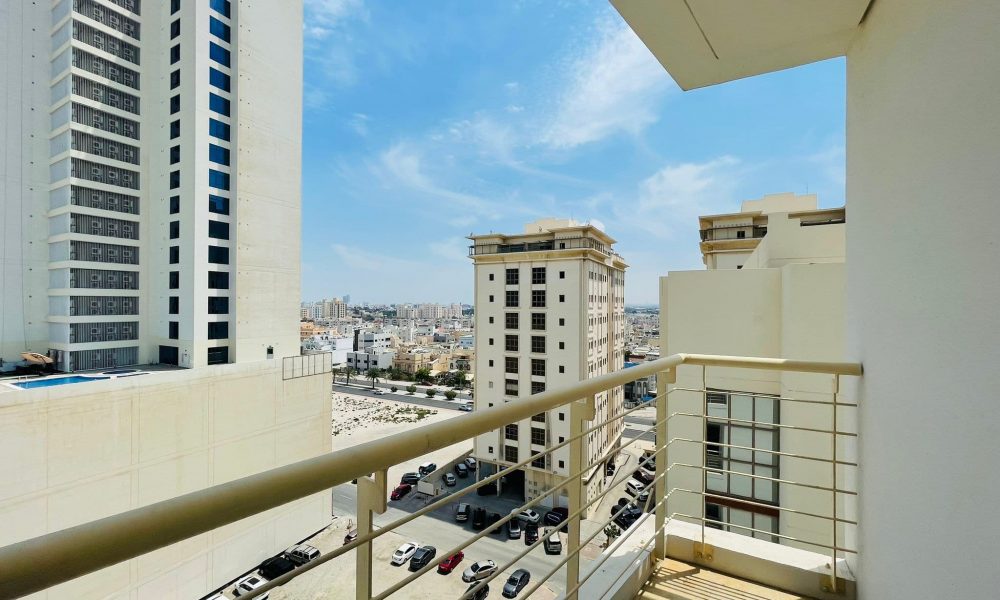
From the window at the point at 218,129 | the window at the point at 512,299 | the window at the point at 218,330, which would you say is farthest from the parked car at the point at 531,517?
the window at the point at 218,129

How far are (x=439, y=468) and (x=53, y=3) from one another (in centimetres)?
1851

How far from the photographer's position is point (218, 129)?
1070cm

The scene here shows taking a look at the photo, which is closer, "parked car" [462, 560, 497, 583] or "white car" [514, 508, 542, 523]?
"parked car" [462, 560, 497, 583]

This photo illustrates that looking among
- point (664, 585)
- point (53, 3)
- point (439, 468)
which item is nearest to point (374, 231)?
point (439, 468)

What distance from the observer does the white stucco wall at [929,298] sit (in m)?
0.74

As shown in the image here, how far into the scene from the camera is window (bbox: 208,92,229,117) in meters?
10.5

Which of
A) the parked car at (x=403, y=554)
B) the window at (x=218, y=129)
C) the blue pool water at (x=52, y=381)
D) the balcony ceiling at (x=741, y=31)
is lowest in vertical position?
the parked car at (x=403, y=554)

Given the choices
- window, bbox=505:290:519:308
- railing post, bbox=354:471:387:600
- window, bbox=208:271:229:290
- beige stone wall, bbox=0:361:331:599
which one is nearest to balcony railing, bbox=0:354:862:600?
railing post, bbox=354:471:387:600

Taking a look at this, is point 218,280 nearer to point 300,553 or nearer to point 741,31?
point 300,553

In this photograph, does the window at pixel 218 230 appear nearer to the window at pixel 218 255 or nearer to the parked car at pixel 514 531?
the window at pixel 218 255

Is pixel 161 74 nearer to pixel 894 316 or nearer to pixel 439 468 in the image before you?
pixel 894 316

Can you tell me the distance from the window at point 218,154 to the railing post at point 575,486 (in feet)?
41.0

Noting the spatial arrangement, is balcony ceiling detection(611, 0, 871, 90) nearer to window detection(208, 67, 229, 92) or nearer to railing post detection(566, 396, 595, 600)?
railing post detection(566, 396, 595, 600)

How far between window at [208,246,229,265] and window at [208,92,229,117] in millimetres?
3470
